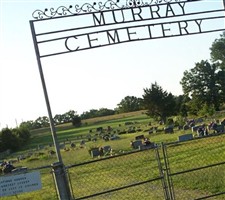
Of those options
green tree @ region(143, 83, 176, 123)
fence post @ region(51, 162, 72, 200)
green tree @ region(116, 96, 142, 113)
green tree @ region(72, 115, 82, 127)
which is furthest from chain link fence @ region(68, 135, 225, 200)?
green tree @ region(116, 96, 142, 113)

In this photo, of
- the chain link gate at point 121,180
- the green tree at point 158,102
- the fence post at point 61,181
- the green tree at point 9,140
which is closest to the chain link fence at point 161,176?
the chain link gate at point 121,180

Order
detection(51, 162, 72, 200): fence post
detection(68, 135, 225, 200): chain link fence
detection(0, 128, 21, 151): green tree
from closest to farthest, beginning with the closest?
detection(51, 162, 72, 200): fence post < detection(68, 135, 225, 200): chain link fence < detection(0, 128, 21, 151): green tree

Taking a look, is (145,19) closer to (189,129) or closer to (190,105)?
(189,129)

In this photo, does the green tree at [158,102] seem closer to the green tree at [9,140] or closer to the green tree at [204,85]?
the green tree at [204,85]

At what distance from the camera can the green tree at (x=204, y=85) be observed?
77312 millimetres

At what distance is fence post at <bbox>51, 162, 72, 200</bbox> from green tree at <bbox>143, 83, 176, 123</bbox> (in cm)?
6601

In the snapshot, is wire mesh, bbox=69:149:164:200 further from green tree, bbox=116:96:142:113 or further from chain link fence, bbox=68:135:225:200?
green tree, bbox=116:96:142:113

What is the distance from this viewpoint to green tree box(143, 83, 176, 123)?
73.6m

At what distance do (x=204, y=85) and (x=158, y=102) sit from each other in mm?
11677

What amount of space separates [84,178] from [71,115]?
100342 mm

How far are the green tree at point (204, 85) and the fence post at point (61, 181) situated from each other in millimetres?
69089

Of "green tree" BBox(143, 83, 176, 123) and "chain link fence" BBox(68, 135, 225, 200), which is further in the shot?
"green tree" BBox(143, 83, 176, 123)

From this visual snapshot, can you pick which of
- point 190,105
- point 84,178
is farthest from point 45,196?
point 190,105

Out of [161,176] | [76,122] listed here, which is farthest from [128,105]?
[161,176]
